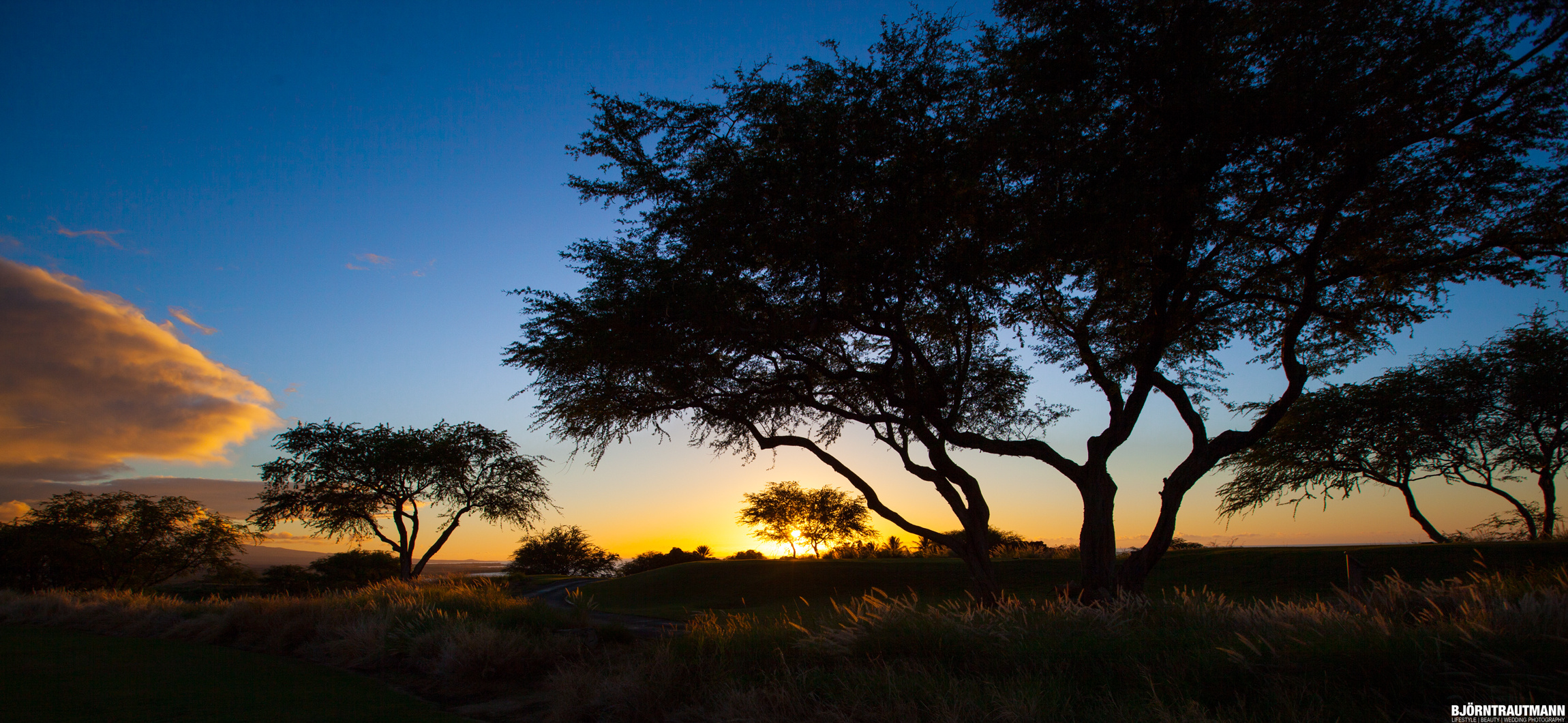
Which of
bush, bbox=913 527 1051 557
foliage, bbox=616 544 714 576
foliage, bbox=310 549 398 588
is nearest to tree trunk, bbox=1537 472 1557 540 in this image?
bush, bbox=913 527 1051 557

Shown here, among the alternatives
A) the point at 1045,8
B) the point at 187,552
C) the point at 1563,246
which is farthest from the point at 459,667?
the point at 187,552

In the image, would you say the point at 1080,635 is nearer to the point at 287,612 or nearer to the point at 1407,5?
the point at 1407,5

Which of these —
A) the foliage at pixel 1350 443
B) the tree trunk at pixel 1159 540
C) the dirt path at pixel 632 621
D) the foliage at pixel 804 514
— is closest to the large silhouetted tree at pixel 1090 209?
the tree trunk at pixel 1159 540

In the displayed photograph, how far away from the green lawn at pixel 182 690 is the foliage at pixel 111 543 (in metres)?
29.9

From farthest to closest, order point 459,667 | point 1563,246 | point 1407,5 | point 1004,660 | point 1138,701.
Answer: point 1563,246, point 1407,5, point 459,667, point 1004,660, point 1138,701

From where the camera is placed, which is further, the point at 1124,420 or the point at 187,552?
the point at 187,552

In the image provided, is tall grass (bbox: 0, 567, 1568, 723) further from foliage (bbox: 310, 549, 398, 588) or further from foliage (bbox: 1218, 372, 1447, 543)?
foliage (bbox: 310, 549, 398, 588)

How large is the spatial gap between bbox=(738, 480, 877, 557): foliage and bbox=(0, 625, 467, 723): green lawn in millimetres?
35695

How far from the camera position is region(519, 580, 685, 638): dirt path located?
11344 millimetres

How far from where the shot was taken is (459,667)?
7.77 m

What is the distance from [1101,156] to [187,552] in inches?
1900

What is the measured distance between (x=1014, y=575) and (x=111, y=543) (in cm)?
4425

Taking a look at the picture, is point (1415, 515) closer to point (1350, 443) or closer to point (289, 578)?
point (1350, 443)

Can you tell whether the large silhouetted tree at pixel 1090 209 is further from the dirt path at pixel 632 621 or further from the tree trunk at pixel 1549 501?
the tree trunk at pixel 1549 501
